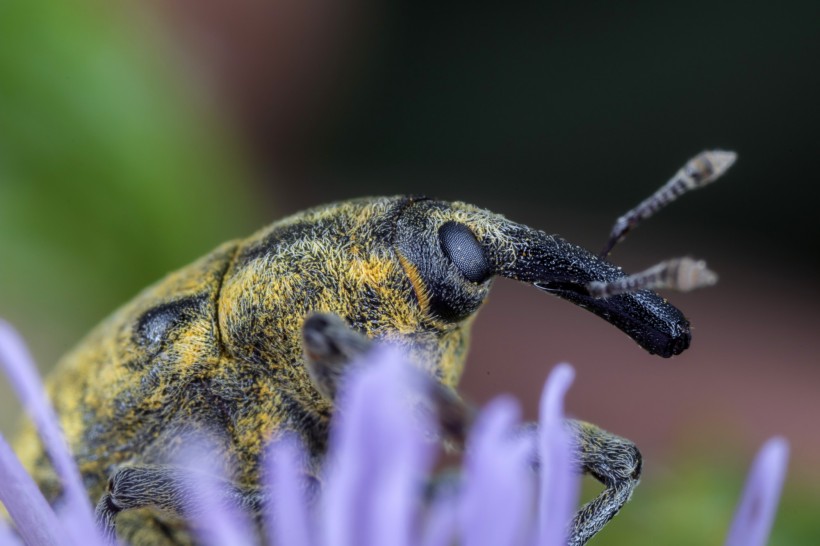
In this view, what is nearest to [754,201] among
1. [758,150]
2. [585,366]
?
[758,150]

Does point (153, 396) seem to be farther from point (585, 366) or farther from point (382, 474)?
point (585, 366)

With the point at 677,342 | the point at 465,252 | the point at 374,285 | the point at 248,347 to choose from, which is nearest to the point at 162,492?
the point at 248,347

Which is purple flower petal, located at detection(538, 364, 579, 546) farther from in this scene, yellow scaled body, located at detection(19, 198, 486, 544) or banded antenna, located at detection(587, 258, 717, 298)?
yellow scaled body, located at detection(19, 198, 486, 544)

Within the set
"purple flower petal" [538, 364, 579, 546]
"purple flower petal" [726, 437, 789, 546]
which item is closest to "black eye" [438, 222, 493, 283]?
"purple flower petal" [538, 364, 579, 546]

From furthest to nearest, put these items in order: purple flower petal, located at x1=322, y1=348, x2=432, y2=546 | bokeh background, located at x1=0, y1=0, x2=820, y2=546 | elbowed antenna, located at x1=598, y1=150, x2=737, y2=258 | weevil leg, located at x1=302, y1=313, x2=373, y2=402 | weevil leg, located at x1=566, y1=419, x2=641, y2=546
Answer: bokeh background, located at x1=0, y1=0, x2=820, y2=546 < weevil leg, located at x1=566, y1=419, x2=641, y2=546 < elbowed antenna, located at x1=598, y1=150, x2=737, y2=258 < weevil leg, located at x1=302, y1=313, x2=373, y2=402 < purple flower petal, located at x1=322, y1=348, x2=432, y2=546

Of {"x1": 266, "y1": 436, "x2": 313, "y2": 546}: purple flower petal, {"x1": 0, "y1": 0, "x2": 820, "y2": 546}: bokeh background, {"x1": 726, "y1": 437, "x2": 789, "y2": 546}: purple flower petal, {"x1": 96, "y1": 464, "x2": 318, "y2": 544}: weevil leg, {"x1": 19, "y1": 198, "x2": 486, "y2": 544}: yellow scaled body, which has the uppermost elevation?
{"x1": 0, "y1": 0, "x2": 820, "y2": 546}: bokeh background

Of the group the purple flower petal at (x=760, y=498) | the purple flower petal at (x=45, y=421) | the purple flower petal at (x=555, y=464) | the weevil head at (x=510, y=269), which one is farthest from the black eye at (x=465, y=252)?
the purple flower petal at (x=45, y=421)
